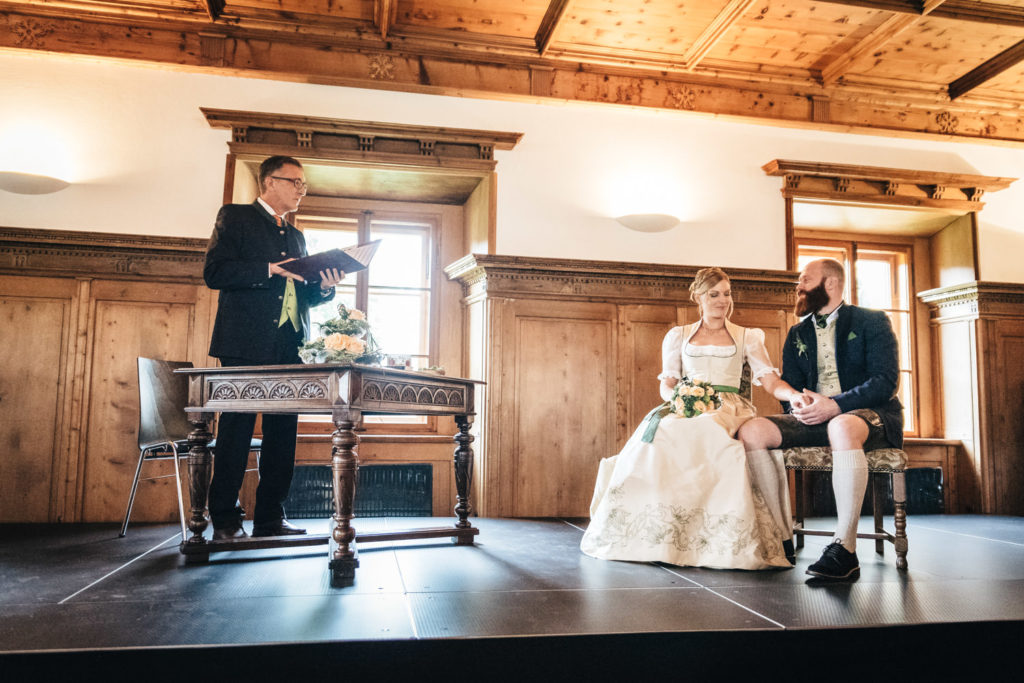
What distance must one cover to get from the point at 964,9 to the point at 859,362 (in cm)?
297

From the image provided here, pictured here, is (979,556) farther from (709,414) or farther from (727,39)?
(727,39)

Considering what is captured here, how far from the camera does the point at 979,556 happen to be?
3.48 metres

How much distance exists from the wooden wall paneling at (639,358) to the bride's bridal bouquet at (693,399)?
1770mm

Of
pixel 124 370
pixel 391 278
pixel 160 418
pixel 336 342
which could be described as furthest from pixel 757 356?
pixel 124 370

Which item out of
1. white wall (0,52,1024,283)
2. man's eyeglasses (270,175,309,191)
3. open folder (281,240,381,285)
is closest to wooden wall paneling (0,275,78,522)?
white wall (0,52,1024,283)

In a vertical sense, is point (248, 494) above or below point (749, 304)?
below

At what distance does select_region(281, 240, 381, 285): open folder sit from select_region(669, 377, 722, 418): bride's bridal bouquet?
58.9 inches

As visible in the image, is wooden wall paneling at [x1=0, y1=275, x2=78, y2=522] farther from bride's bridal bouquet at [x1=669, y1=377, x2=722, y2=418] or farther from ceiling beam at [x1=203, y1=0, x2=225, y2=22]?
bride's bridal bouquet at [x1=669, y1=377, x2=722, y2=418]

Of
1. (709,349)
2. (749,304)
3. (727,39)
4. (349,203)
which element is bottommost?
(709,349)

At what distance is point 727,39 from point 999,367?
10.8 ft

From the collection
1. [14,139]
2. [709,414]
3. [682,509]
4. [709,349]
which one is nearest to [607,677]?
[682,509]

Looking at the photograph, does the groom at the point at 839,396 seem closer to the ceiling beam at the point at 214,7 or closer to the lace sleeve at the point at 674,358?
the lace sleeve at the point at 674,358

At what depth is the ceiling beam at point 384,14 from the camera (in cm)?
467

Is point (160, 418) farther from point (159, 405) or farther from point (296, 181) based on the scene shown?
point (296, 181)
